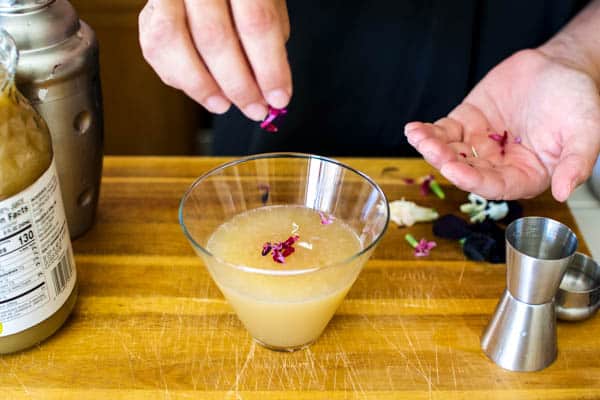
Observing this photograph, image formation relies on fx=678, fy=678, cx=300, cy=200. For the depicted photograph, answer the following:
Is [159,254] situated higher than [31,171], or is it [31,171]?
[31,171]

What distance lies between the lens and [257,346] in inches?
40.4

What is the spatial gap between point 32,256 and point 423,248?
2.12ft

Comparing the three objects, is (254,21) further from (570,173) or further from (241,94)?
(570,173)

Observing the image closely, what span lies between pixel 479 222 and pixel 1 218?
2.61 feet

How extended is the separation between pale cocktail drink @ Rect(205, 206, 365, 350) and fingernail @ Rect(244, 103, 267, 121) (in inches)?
7.7

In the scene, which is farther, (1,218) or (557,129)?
(557,129)

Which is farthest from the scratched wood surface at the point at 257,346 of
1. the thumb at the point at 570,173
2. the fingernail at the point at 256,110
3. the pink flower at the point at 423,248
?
the fingernail at the point at 256,110

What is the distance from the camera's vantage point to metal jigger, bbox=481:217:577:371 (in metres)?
0.95

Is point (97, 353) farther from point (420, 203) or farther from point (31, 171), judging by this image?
point (420, 203)

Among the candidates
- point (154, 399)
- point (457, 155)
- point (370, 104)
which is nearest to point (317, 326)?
point (154, 399)

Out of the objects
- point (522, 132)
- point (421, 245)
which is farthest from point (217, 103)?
point (522, 132)

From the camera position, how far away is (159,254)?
1195 mm

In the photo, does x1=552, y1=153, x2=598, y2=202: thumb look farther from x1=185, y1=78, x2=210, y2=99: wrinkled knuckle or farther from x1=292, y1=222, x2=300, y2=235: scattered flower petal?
x1=185, y1=78, x2=210, y2=99: wrinkled knuckle

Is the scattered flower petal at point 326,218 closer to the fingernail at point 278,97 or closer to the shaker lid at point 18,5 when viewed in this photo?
the fingernail at point 278,97
